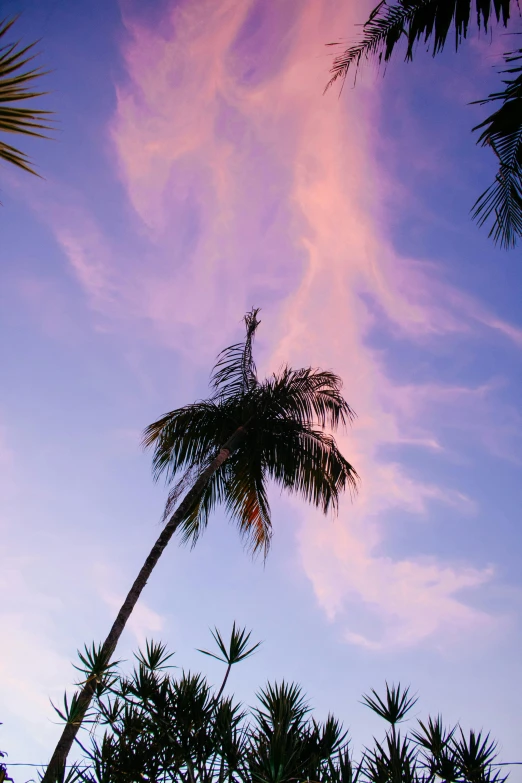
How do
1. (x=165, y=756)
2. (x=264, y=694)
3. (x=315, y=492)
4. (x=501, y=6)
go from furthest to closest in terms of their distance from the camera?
(x=315, y=492) < (x=264, y=694) < (x=165, y=756) < (x=501, y=6)

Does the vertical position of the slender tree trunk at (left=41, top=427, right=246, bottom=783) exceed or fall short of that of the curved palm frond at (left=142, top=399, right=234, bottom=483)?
it falls short

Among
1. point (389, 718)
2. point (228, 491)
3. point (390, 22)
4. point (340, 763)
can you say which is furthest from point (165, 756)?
point (390, 22)

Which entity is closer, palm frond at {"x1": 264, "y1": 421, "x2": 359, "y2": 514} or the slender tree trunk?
the slender tree trunk

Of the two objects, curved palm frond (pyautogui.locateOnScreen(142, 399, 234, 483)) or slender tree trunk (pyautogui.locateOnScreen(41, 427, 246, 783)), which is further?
curved palm frond (pyautogui.locateOnScreen(142, 399, 234, 483))

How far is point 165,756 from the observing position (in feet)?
19.7

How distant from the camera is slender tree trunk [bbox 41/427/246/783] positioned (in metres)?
6.15

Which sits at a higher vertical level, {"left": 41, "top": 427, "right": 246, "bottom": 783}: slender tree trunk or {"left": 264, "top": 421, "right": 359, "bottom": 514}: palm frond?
{"left": 264, "top": 421, "right": 359, "bottom": 514}: palm frond

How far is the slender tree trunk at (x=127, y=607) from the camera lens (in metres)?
6.15

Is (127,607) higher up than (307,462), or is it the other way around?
(307,462)

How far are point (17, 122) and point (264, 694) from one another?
7.05m

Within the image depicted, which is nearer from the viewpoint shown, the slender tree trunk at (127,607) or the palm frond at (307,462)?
the slender tree trunk at (127,607)

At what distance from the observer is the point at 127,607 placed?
780 cm

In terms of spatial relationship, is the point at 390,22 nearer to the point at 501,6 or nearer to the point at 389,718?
the point at 501,6

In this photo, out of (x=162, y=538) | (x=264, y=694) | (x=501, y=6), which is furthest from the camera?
(x=162, y=538)
